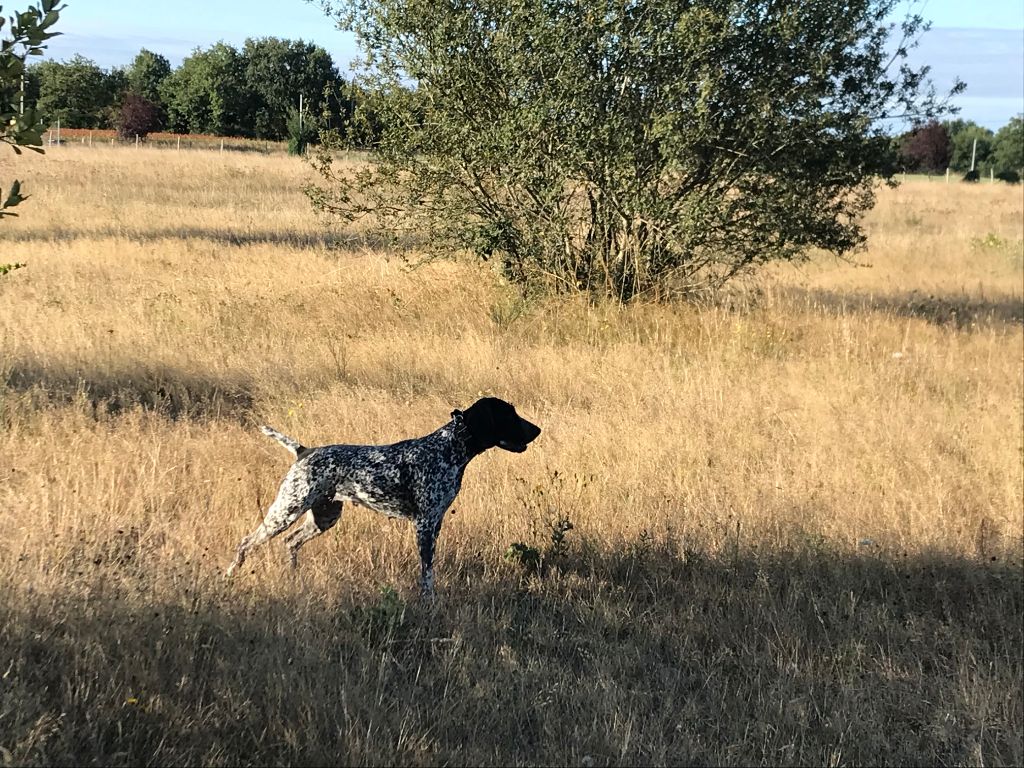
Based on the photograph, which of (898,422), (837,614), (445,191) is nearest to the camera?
(837,614)

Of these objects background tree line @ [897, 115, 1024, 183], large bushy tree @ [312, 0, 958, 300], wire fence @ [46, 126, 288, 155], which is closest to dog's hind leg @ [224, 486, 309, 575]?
large bushy tree @ [312, 0, 958, 300]

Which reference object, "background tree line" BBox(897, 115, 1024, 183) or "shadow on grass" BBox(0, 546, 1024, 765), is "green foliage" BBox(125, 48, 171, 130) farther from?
"shadow on grass" BBox(0, 546, 1024, 765)

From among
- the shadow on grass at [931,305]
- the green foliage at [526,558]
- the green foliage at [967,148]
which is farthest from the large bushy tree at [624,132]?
the green foliage at [967,148]

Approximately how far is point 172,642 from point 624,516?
Answer: 265 cm

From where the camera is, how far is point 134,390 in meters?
6.87

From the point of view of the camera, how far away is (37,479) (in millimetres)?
4855

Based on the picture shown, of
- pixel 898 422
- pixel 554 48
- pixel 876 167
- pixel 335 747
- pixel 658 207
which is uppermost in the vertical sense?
pixel 554 48

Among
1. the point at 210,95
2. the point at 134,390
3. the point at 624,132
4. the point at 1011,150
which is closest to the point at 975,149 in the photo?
the point at 1011,150

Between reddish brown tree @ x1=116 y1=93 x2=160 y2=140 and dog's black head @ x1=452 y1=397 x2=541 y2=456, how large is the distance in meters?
58.4

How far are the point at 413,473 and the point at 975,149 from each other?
7840 cm

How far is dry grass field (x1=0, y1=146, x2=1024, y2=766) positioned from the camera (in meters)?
3.12

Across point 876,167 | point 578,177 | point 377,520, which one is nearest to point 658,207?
point 578,177

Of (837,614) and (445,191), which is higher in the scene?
(445,191)

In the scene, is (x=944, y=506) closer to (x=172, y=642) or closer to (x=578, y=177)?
(x=172, y=642)
